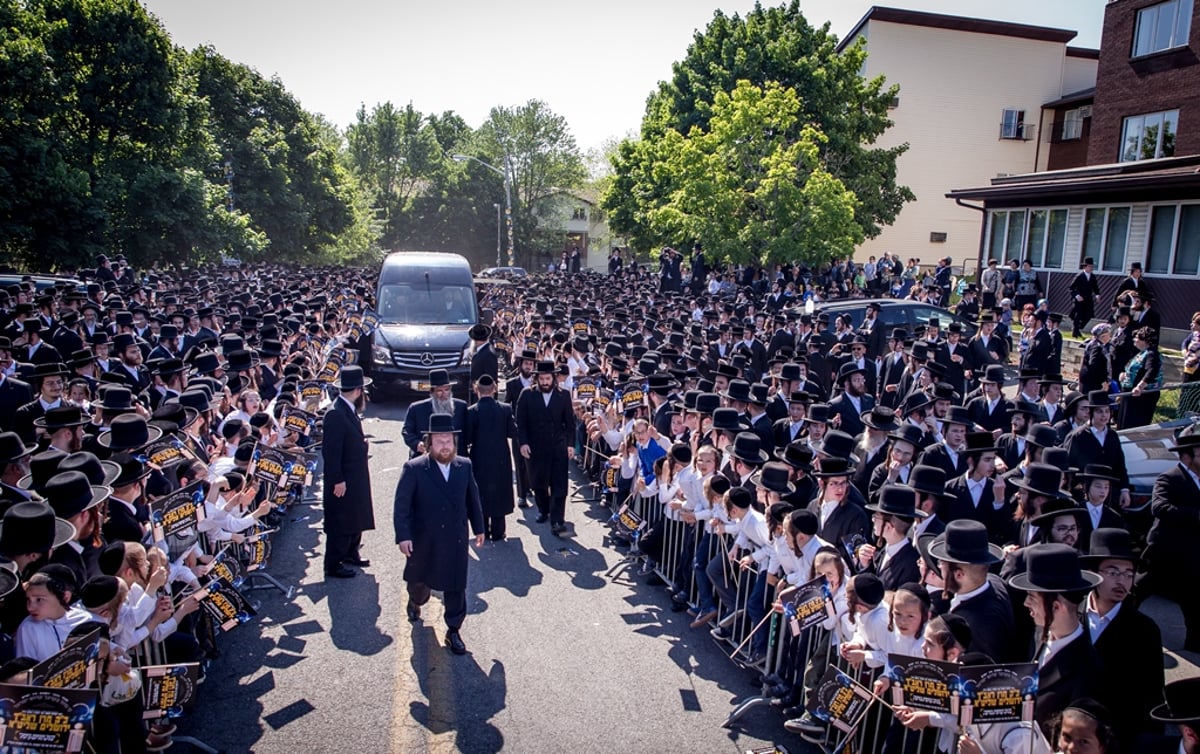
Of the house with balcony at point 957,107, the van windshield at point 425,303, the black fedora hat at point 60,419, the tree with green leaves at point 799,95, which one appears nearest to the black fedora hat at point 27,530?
the black fedora hat at point 60,419

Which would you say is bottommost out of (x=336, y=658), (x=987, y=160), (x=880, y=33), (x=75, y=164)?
(x=336, y=658)

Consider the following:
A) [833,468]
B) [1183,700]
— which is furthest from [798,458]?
[1183,700]

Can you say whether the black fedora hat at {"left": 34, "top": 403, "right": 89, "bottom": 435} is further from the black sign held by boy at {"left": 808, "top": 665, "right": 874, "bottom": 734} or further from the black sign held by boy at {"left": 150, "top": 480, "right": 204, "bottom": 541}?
the black sign held by boy at {"left": 808, "top": 665, "right": 874, "bottom": 734}

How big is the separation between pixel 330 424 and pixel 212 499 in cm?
156

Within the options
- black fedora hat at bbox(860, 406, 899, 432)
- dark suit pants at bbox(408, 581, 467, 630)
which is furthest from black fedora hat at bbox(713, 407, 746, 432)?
dark suit pants at bbox(408, 581, 467, 630)

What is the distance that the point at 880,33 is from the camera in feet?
126

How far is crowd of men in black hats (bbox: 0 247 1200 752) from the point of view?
4.77m

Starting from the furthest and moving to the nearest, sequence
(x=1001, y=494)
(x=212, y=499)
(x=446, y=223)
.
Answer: (x=446, y=223)
(x=1001, y=494)
(x=212, y=499)

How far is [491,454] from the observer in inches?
379

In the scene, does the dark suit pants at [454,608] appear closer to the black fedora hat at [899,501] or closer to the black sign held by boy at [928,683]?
the black fedora hat at [899,501]

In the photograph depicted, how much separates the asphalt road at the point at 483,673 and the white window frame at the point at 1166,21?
26.3 meters

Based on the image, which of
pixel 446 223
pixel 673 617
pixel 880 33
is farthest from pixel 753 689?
pixel 446 223

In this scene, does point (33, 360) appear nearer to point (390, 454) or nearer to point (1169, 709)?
point (390, 454)

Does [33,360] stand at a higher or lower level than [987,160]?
lower
